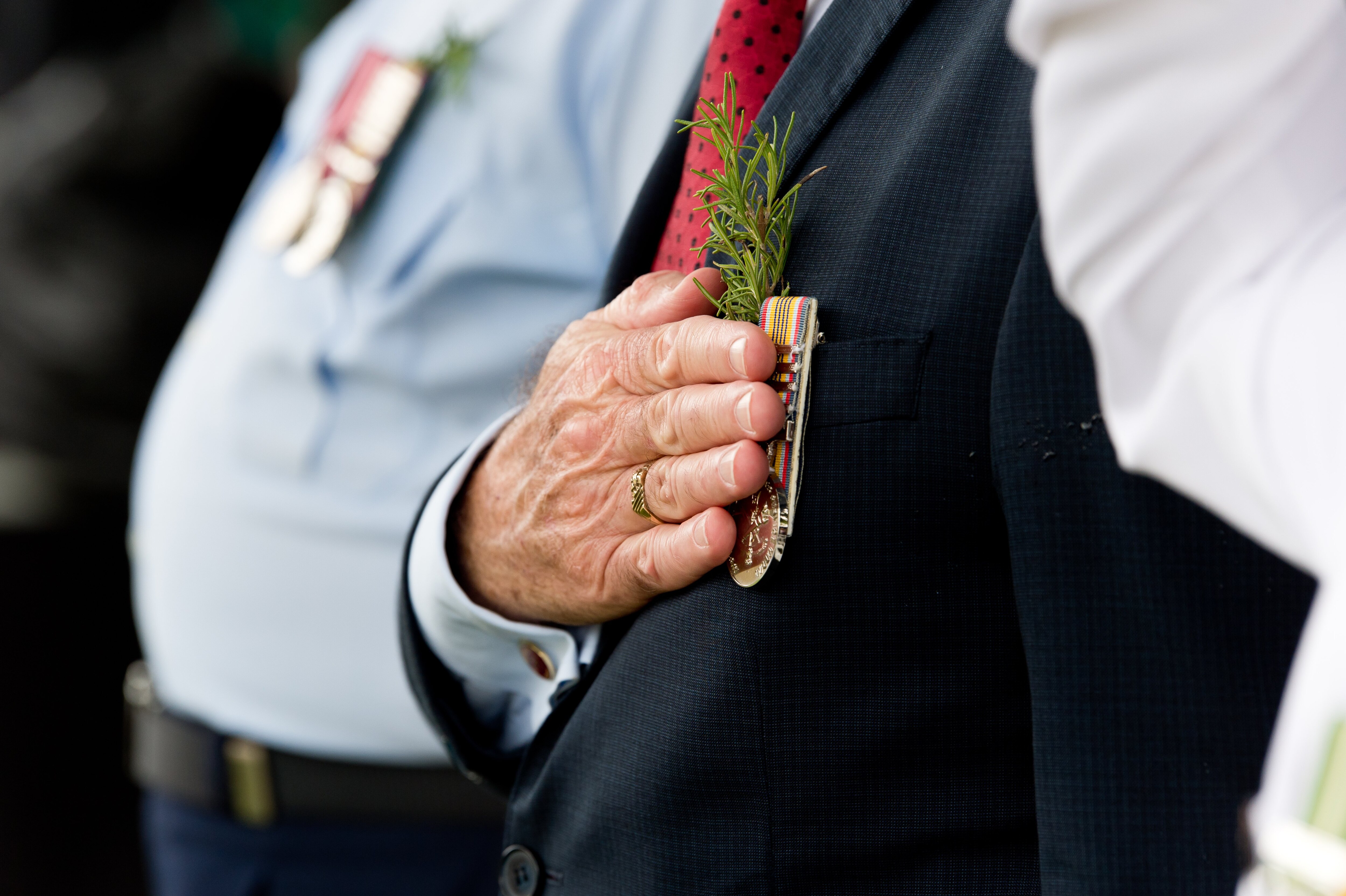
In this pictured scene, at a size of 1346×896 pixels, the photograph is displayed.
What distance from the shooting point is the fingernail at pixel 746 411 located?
1.72ft

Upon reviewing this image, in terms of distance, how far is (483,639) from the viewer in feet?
2.70

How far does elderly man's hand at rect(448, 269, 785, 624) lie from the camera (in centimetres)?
54

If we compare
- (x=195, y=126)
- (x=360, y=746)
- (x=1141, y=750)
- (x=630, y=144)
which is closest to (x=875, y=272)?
(x=1141, y=750)

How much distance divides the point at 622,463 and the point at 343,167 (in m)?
0.77

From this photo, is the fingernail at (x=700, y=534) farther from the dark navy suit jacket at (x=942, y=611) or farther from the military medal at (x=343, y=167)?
the military medal at (x=343, y=167)

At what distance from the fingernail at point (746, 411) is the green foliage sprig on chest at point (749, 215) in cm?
5

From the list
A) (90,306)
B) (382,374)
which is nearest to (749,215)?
(382,374)

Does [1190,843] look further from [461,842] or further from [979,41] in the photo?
[461,842]

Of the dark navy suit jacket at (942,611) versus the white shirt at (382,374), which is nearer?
the dark navy suit jacket at (942,611)

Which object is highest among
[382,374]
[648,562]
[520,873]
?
[648,562]

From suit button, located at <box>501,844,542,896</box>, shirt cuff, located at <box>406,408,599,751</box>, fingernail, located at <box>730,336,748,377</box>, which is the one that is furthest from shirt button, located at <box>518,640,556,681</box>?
fingernail, located at <box>730,336,748,377</box>

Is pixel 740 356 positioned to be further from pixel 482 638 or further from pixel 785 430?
pixel 482 638

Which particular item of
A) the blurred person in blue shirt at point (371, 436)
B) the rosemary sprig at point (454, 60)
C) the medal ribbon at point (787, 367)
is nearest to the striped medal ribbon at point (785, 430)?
the medal ribbon at point (787, 367)

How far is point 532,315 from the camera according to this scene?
3.85ft
